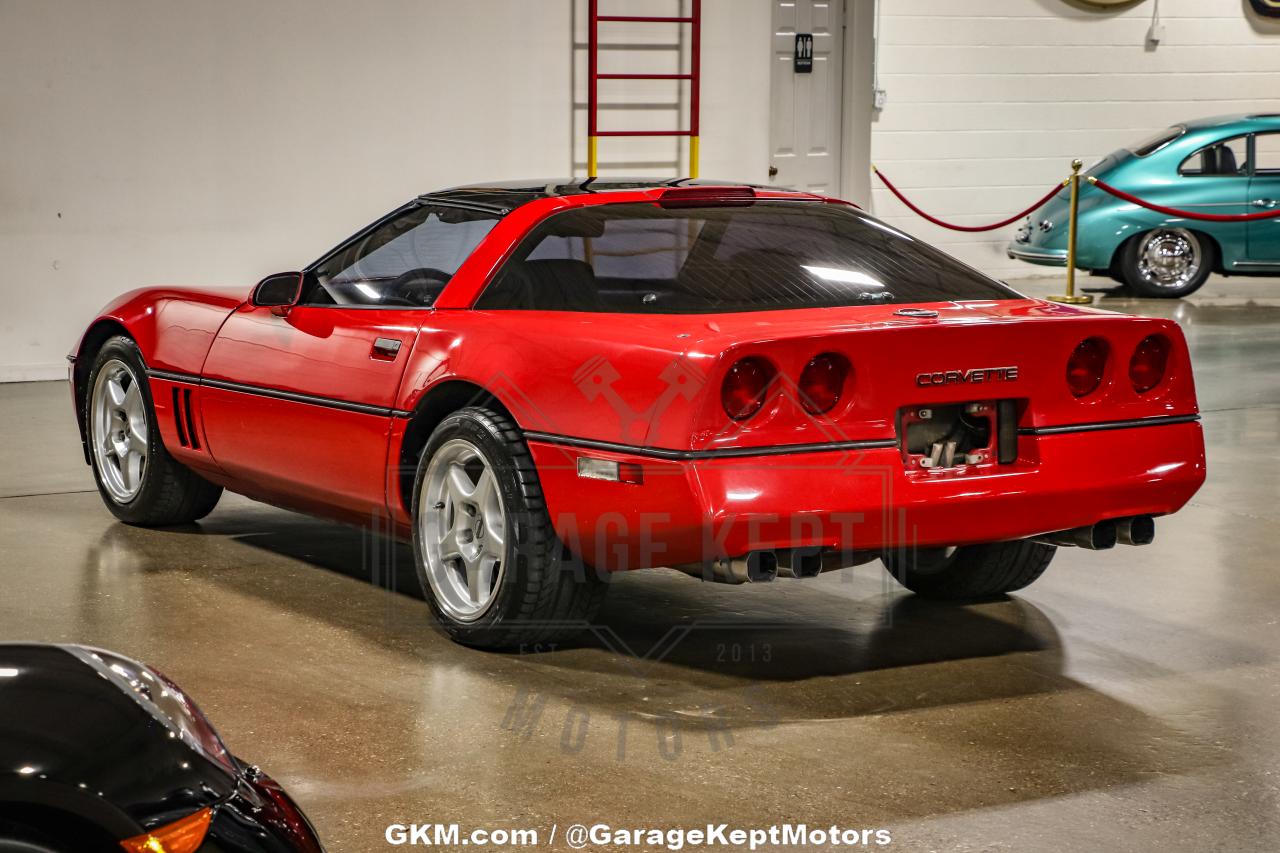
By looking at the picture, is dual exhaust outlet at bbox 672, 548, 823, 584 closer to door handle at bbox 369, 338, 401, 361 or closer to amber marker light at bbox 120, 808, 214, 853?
door handle at bbox 369, 338, 401, 361

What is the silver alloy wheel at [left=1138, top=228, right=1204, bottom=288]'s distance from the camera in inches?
591

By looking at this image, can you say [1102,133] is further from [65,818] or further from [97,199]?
[65,818]

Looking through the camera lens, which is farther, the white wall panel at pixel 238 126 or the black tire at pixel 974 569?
the white wall panel at pixel 238 126

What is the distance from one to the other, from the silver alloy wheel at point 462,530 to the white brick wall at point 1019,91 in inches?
536

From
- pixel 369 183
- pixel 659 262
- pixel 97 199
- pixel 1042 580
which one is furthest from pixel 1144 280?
pixel 659 262

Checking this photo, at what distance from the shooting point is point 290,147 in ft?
36.6

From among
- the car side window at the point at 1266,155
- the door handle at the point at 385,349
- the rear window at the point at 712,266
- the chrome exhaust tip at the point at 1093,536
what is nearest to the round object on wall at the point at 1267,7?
the car side window at the point at 1266,155

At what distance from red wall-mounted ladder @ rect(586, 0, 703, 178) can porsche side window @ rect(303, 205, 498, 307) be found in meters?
6.81

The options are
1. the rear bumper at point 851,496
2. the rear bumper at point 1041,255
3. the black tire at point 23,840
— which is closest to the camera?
the black tire at point 23,840

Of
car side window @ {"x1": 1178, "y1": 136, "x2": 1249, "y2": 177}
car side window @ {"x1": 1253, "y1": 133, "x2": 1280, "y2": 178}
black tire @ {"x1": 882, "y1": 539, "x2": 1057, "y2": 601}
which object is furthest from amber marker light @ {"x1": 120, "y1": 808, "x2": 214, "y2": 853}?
car side window @ {"x1": 1253, "y1": 133, "x2": 1280, "y2": 178}

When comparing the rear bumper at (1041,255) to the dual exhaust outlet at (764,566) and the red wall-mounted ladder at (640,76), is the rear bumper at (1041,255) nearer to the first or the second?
the red wall-mounted ladder at (640,76)

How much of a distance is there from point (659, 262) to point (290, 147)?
717 centimetres

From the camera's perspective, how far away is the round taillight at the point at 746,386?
12.9 feet

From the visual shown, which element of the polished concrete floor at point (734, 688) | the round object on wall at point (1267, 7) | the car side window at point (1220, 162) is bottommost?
the polished concrete floor at point (734, 688)
